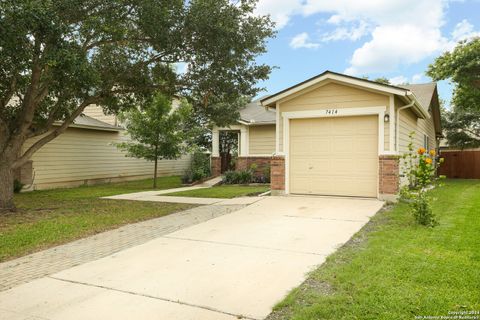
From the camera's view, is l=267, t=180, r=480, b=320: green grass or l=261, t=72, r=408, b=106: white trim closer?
l=267, t=180, r=480, b=320: green grass

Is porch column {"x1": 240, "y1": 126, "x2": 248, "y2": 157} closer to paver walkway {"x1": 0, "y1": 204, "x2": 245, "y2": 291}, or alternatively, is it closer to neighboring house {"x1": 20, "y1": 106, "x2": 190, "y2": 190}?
→ neighboring house {"x1": 20, "y1": 106, "x2": 190, "y2": 190}

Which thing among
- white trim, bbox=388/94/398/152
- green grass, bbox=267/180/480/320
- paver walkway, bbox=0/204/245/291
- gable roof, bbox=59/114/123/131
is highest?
gable roof, bbox=59/114/123/131

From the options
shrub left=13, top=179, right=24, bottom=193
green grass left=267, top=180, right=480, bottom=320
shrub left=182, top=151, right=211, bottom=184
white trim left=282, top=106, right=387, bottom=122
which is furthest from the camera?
shrub left=182, top=151, right=211, bottom=184

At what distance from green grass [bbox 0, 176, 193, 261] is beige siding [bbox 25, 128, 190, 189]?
2.56 metres

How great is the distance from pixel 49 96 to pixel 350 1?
9.86m

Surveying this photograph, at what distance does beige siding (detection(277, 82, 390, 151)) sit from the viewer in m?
9.66

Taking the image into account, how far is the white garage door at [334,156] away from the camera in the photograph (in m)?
9.81

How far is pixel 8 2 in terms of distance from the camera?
242 inches

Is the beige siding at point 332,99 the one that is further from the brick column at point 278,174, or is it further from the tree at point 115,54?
the tree at point 115,54

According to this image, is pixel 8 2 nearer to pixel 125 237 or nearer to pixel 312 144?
pixel 125 237

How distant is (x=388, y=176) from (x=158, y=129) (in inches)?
356

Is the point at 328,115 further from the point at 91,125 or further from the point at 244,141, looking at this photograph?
the point at 91,125

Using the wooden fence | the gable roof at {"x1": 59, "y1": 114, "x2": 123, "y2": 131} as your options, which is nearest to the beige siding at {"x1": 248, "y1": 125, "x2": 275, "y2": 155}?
the gable roof at {"x1": 59, "y1": 114, "x2": 123, "y2": 131}

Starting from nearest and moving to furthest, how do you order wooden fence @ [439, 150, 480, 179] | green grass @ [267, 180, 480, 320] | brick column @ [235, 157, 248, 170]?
green grass @ [267, 180, 480, 320] → brick column @ [235, 157, 248, 170] → wooden fence @ [439, 150, 480, 179]
